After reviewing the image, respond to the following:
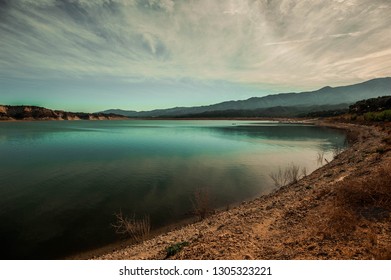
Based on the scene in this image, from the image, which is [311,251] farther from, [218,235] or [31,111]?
[31,111]

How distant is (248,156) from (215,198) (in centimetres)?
1751

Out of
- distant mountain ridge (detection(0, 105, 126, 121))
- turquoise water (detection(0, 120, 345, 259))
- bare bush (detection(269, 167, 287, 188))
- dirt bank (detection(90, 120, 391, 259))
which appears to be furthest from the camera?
distant mountain ridge (detection(0, 105, 126, 121))

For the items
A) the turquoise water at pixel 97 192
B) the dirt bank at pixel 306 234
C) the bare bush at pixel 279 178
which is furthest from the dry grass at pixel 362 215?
the bare bush at pixel 279 178

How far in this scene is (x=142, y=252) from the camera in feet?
25.0

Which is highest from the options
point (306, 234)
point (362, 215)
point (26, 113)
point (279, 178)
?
point (26, 113)

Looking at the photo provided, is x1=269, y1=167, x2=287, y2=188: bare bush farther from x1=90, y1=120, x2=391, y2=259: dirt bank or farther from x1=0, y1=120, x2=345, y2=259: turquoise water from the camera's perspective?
x1=90, y1=120, x2=391, y2=259: dirt bank

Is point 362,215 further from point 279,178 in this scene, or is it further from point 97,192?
point 97,192

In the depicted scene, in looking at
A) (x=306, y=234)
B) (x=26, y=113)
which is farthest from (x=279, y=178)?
(x=26, y=113)

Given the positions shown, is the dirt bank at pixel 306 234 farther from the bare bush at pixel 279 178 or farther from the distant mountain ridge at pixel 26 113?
the distant mountain ridge at pixel 26 113

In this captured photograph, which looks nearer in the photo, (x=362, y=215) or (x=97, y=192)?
(x=362, y=215)

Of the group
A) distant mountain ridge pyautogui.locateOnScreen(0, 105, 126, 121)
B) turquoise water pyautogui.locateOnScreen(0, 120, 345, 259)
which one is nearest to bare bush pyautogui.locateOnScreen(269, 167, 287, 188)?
turquoise water pyautogui.locateOnScreen(0, 120, 345, 259)

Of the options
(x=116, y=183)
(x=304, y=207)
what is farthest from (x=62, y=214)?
(x=304, y=207)

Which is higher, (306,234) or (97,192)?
(306,234)

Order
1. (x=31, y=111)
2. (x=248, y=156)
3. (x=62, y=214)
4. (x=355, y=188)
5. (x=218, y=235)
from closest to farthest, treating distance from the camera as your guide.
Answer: (x=218, y=235) → (x=355, y=188) → (x=62, y=214) → (x=248, y=156) → (x=31, y=111)
